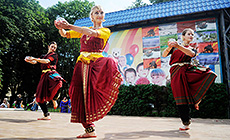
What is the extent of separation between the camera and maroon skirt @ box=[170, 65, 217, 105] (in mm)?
4203

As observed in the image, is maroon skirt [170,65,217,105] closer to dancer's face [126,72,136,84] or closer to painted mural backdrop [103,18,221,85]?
painted mural backdrop [103,18,221,85]

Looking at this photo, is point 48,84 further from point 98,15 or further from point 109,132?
point 98,15

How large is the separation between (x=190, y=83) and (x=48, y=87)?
143 inches

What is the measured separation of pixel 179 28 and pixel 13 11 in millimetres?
13440

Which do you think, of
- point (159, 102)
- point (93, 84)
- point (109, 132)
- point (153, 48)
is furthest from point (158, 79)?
point (93, 84)

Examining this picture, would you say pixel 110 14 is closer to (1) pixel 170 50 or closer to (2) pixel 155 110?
(2) pixel 155 110

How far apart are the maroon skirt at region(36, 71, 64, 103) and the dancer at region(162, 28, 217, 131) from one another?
307 cm

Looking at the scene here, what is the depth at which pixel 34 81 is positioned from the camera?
22.8 meters

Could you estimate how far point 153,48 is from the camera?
1200 cm

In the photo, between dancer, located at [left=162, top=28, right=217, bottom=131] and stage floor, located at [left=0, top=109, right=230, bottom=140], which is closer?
stage floor, located at [left=0, top=109, right=230, bottom=140]

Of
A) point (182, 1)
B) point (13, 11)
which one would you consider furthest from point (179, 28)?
point (13, 11)

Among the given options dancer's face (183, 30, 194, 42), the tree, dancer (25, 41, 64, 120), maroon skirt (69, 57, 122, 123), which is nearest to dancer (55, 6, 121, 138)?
maroon skirt (69, 57, 122, 123)

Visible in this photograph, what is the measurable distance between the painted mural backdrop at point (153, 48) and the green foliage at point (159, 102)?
1.23 m

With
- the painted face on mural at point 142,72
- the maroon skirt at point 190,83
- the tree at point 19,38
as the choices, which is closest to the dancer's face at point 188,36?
the maroon skirt at point 190,83
